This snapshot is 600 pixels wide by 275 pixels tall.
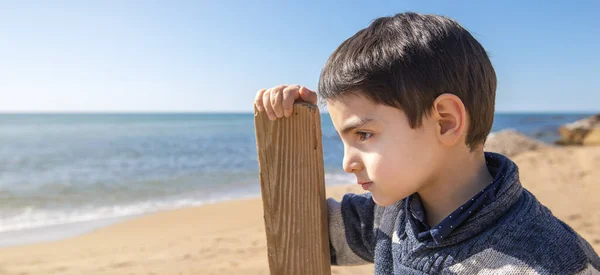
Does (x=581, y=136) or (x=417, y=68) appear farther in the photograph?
(x=581, y=136)

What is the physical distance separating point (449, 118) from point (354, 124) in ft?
0.95

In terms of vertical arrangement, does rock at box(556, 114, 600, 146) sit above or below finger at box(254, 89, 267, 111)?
below

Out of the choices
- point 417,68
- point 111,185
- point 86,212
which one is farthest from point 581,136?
point 417,68

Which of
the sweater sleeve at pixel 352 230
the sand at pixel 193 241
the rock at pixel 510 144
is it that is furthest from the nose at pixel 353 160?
the rock at pixel 510 144

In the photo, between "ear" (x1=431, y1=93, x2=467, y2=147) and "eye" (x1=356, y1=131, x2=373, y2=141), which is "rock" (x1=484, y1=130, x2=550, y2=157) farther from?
"eye" (x1=356, y1=131, x2=373, y2=141)

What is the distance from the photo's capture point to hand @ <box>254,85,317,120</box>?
4.62 feet

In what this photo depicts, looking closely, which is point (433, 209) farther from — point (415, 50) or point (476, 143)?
point (415, 50)

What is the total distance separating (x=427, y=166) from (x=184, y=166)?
14178 millimetres

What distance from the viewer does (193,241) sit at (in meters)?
6.31

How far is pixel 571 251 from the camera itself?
1.23 metres

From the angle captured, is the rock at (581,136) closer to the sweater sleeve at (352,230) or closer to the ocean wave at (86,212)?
the ocean wave at (86,212)

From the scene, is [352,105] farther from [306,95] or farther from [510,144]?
[510,144]

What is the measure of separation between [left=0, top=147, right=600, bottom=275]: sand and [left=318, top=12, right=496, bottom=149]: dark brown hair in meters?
3.43

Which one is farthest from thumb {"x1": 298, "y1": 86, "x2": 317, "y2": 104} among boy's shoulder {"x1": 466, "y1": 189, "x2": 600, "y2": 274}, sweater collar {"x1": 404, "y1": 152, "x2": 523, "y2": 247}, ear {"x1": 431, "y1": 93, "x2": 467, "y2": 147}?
boy's shoulder {"x1": 466, "y1": 189, "x2": 600, "y2": 274}
